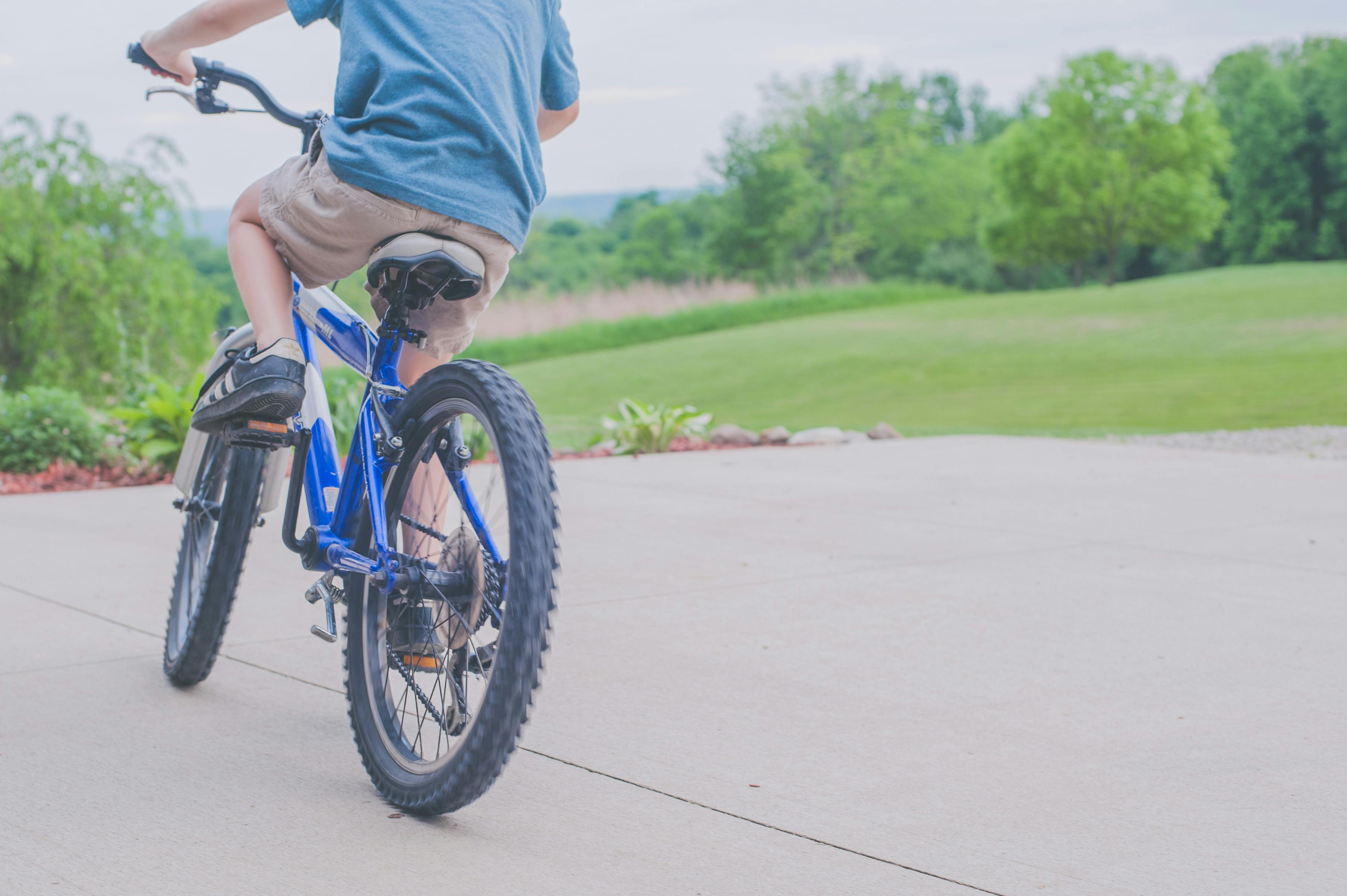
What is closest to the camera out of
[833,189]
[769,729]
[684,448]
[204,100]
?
[769,729]

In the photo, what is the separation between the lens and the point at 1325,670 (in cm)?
348

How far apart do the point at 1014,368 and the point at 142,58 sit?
63.1 ft

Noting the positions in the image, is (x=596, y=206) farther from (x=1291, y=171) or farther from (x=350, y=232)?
(x=350, y=232)

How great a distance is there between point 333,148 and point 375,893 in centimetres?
139

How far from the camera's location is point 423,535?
254 cm

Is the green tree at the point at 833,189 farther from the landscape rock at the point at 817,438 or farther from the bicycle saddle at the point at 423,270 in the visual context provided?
the bicycle saddle at the point at 423,270

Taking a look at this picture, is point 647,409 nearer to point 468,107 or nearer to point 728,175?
point 468,107

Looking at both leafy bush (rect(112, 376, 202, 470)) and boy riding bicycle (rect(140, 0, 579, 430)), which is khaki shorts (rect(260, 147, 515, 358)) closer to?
boy riding bicycle (rect(140, 0, 579, 430))

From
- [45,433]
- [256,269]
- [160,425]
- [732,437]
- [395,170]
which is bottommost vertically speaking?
[45,433]

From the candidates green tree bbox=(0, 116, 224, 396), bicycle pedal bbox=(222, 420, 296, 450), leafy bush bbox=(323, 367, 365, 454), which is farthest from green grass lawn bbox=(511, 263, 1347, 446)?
bicycle pedal bbox=(222, 420, 296, 450)

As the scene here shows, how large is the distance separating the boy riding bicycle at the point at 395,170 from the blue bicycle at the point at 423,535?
0.07m

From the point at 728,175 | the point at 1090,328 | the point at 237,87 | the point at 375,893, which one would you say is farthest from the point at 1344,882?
the point at 728,175

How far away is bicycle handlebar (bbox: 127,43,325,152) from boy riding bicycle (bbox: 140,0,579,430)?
274mm

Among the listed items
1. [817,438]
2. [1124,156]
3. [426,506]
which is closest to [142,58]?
[426,506]
